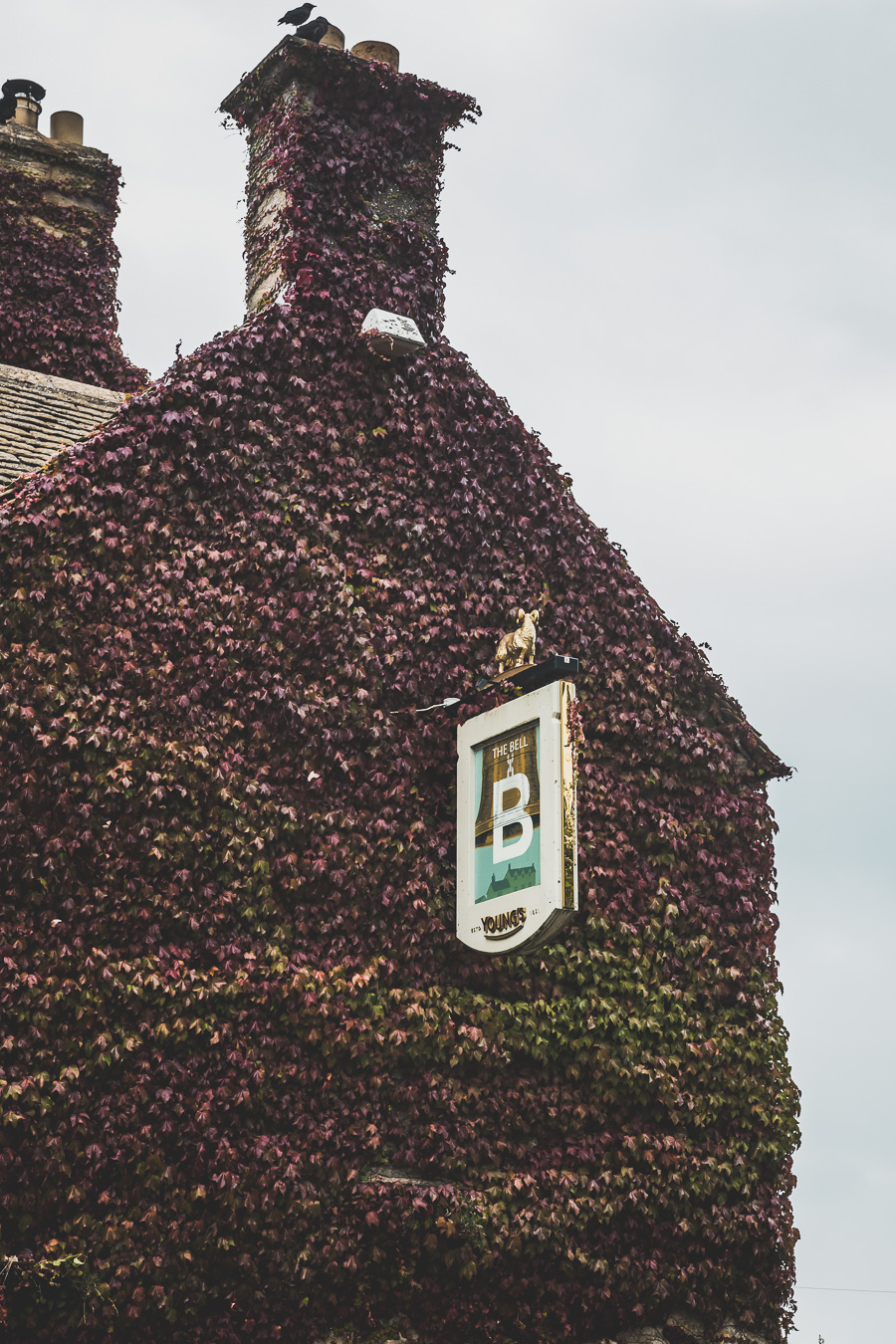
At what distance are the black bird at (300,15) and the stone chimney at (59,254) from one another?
4369 mm

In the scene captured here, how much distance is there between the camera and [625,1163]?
38.2 ft

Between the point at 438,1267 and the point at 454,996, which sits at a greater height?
the point at 454,996

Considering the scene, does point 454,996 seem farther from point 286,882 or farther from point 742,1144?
point 742,1144

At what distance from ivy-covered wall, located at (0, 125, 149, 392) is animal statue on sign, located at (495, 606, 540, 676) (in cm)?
705

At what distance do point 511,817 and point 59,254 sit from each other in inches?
394

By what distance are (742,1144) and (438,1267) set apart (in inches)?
110

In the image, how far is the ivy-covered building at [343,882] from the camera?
33.4ft

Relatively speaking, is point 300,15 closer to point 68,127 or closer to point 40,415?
point 40,415

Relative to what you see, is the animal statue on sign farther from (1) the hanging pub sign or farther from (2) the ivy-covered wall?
(2) the ivy-covered wall

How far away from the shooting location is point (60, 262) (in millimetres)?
17375

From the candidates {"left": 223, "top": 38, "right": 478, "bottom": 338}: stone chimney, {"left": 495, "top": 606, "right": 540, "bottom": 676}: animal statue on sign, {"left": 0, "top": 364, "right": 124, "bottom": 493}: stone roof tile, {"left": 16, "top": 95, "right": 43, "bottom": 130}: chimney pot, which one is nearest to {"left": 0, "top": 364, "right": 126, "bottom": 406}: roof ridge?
{"left": 0, "top": 364, "right": 124, "bottom": 493}: stone roof tile

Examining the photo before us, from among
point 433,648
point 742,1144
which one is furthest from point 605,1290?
point 433,648

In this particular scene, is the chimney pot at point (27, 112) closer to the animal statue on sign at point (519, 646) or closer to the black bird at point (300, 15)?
the black bird at point (300, 15)

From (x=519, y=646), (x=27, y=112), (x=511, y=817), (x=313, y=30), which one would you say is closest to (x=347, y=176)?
(x=313, y=30)
